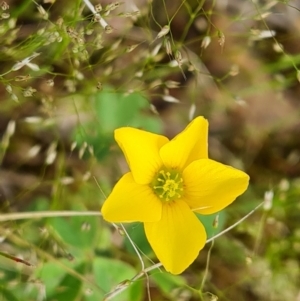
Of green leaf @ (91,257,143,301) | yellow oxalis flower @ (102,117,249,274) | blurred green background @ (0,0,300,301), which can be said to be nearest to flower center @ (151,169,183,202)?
yellow oxalis flower @ (102,117,249,274)

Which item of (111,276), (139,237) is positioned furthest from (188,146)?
(111,276)

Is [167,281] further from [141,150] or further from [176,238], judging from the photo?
[141,150]

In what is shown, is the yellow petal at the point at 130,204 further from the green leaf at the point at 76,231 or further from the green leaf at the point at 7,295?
the green leaf at the point at 7,295

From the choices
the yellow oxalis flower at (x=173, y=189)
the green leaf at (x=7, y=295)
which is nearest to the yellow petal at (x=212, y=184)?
the yellow oxalis flower at (x=173, y=189)

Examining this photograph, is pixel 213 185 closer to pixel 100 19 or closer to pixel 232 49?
pixel 100 19

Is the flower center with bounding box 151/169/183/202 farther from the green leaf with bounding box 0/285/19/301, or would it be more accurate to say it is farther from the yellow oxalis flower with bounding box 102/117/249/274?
the green leaf with bounding box 0/285/19/301
